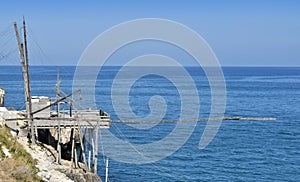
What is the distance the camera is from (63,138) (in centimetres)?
3497

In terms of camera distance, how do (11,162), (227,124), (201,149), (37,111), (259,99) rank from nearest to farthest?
1. (11,162)
2. (37,111)
3. (201,149)
4. (227,124)
5. (259,99)

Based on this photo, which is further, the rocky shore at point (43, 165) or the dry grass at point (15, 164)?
the rocky shore at point (43, 165)

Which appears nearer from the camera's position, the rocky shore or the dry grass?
the dry grass

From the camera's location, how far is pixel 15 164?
20.0 m

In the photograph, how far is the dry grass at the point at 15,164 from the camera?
1830cm

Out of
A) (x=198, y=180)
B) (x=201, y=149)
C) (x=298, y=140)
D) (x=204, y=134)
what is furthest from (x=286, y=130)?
(x=198, y=180)

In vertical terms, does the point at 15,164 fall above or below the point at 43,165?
above

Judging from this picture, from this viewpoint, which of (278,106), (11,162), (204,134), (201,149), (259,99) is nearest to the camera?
(11,162)

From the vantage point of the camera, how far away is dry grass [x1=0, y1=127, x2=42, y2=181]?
1830cm

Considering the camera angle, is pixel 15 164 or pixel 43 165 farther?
pixel 43 165

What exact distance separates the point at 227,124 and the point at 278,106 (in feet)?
76.5

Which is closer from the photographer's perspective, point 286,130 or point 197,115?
point 286,130

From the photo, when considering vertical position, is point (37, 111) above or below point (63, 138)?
above

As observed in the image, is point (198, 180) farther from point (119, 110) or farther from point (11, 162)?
point (119, 110)
